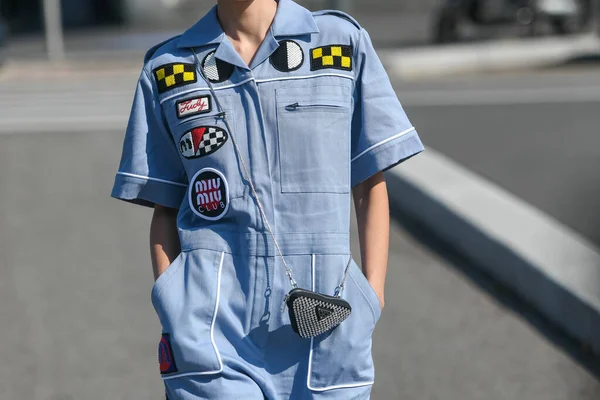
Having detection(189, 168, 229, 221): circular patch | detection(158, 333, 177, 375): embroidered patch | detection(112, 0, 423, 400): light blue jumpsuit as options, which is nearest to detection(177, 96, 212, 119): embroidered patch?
detection(112, 0, 423, 400): light blue jumpsuit

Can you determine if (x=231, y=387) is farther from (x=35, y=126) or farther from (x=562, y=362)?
(x=35, y=126)

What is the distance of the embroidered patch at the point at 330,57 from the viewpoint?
2275 millimetres

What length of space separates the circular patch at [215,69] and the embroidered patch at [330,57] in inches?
6.8

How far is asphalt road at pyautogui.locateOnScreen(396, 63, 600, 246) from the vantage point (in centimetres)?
828

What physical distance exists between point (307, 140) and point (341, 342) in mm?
424

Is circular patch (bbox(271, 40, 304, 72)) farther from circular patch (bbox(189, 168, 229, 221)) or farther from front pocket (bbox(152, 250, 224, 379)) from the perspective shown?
front pocket (bbox(152, 250, 224, 379))

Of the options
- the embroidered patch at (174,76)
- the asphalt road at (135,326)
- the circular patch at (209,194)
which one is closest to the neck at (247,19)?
the embroidered patch at (174,76)

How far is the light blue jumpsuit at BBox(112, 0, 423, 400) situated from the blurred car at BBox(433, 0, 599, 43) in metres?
18.5

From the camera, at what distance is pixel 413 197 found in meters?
7.64

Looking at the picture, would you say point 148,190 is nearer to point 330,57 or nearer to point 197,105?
point 197,105

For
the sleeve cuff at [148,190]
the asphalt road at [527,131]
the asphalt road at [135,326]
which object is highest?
the sleeve cuff at [148,190]

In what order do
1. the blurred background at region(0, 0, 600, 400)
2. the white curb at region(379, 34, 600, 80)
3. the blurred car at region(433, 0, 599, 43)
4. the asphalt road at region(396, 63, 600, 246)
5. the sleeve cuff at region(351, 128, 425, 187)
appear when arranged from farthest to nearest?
the blurred car at region(433, 0, 599, 43), the white curb at region(379, 34, 600, 80), the asphalt road at region(396, 63, 600, 246), the blurred background at region(0, 0, 600, 400), the sleeve cuff at region(351, 128, 425, 187)

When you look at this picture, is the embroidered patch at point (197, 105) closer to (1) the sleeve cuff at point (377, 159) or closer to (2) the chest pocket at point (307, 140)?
(2) the chest pocket at point (307, 140)

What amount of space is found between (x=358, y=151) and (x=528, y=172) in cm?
695
